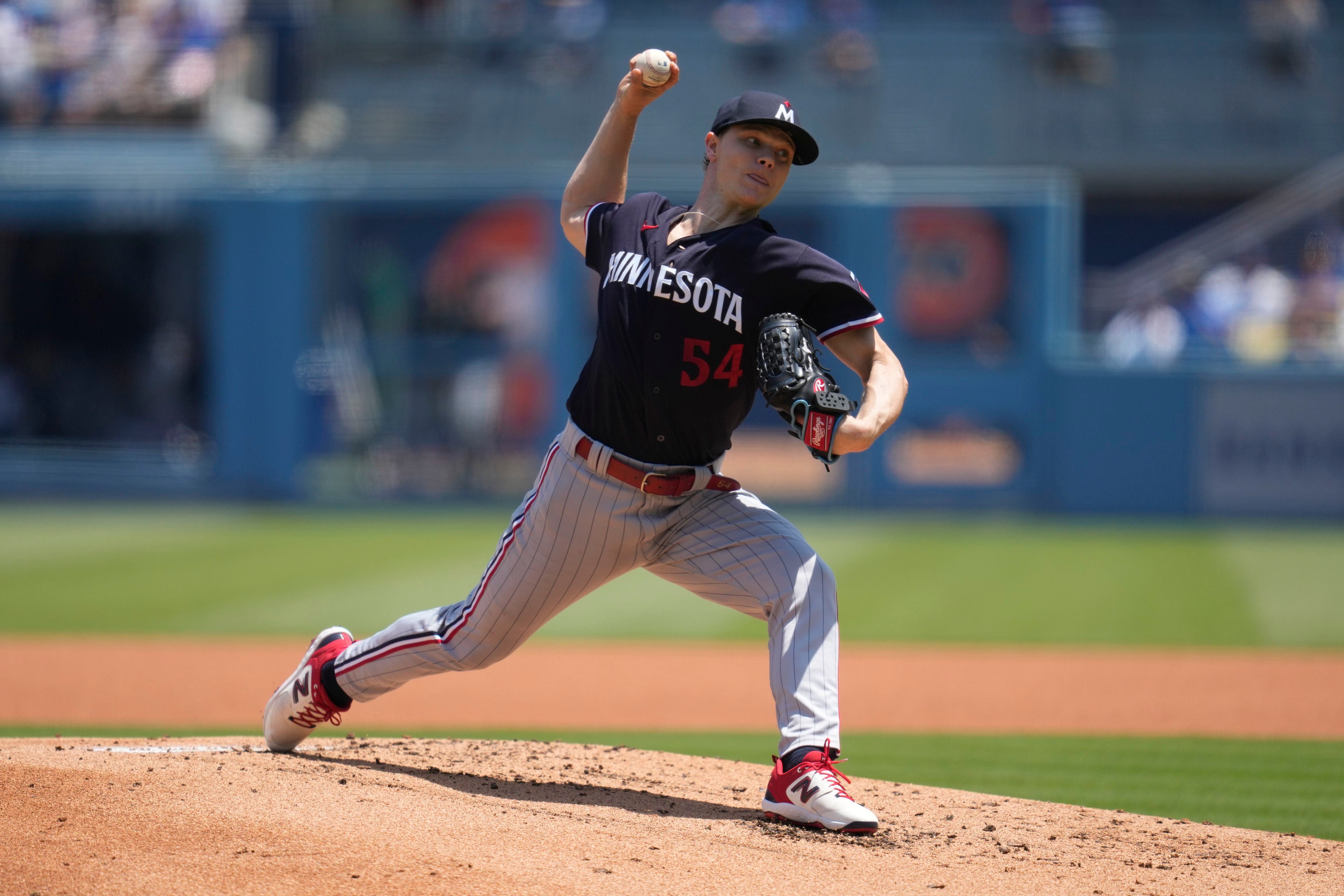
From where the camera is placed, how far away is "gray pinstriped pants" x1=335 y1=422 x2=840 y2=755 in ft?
10.9

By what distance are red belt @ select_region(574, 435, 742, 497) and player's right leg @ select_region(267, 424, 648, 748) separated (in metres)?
0.03

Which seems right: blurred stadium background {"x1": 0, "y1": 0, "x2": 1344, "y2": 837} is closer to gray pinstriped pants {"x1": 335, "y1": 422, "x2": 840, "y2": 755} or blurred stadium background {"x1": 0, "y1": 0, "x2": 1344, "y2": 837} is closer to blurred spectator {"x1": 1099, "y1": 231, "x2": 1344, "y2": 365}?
blurred spectator {"x1": 1099, "y1": 231, "x2": 1344, "y2": 365}

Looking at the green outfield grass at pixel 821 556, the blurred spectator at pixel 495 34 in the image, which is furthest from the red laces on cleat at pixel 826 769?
the blurred spectator at pixel 495 34

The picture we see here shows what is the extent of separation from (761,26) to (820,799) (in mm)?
16574

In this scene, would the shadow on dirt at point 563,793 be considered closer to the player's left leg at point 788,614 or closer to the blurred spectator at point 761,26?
the player's left leg at point 788,614

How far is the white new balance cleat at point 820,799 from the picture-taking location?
3240 millimetres

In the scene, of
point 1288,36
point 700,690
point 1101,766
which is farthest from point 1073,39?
point 1101,766

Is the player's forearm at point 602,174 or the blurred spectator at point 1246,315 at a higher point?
the blurred spectator at point 1246,315

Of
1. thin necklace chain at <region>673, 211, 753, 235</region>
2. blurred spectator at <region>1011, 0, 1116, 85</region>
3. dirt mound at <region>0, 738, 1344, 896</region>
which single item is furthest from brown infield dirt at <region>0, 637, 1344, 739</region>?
blurred spectator at <region>1011, 0, 1116, 85</region>

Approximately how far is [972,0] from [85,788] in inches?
776

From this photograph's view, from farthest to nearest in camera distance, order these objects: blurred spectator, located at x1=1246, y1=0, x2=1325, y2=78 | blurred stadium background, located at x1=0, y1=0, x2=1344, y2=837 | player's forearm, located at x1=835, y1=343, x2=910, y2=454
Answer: blurred spectator, located at x1=1246, y1=0, x2=1325, y2=78 → blurred stadium background, located at x1=0, y1=0, x2=1344, y2=837 → player's forearm, located at x1=835, y1=343, x2=910, y2=454

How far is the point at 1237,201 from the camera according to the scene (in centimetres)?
1945

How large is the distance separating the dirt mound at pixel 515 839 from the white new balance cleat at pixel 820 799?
0.17ft

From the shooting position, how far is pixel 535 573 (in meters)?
3.49
